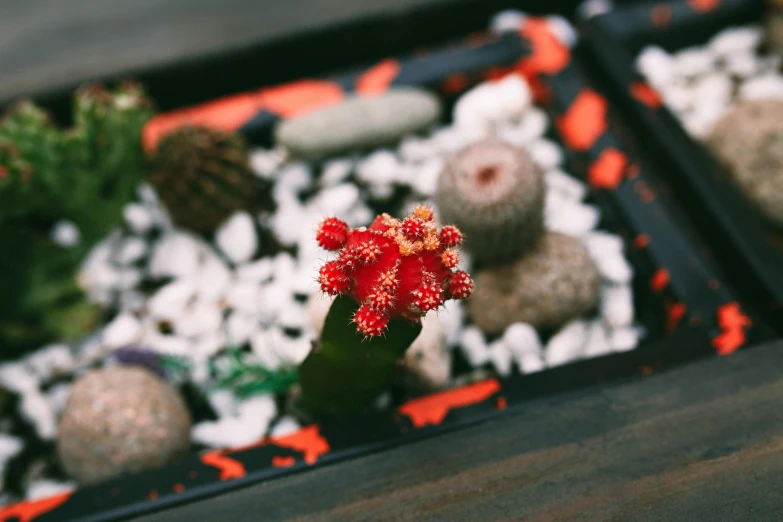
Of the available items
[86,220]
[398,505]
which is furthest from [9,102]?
[398,505]

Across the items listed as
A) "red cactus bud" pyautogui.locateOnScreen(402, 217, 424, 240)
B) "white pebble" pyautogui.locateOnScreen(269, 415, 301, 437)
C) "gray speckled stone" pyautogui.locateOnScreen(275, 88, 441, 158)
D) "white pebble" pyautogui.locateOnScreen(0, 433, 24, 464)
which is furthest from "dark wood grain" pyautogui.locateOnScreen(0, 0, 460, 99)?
"red cactus bud" pyautogui.locateOnScreen(402, 217, 424, 240)

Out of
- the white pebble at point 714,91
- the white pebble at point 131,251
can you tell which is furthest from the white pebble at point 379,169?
the white pebble at point 714,91

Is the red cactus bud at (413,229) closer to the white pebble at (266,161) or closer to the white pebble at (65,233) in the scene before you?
the white pebble at (266,161)

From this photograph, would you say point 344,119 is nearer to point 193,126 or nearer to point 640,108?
point 193,126

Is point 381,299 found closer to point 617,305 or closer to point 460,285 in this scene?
point 460,285

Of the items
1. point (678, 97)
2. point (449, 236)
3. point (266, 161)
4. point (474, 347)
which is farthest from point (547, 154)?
point (449, 236)

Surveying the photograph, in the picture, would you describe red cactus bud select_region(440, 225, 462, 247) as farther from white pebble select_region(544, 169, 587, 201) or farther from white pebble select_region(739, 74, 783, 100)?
white pebble select_region(739, 74, 783, 100)
